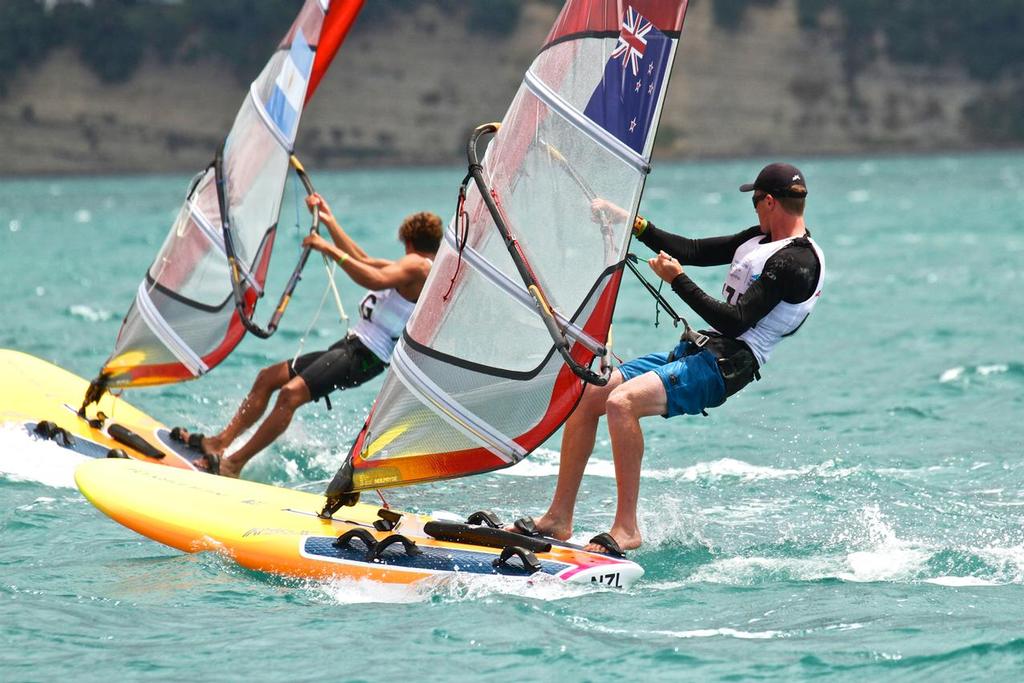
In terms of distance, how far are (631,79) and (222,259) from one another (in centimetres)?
390

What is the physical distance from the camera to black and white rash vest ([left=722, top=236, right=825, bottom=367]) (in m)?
6.58

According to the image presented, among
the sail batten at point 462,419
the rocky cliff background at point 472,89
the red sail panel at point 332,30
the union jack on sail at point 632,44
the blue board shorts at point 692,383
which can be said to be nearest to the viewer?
the union jack on sail at point 632,44

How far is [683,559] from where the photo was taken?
6883 millimetres

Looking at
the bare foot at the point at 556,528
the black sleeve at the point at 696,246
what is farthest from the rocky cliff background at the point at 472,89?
the bare foot at the point at 556,528

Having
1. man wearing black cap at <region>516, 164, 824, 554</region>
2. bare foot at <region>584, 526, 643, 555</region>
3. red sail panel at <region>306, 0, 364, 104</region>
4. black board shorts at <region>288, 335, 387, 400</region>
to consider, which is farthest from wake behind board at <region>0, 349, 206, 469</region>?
bare foot at <region>584, 526, 643, 555</region>

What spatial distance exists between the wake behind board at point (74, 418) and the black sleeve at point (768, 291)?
12.1 ft

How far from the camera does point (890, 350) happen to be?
14555 mm

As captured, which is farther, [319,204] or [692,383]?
[319,204]

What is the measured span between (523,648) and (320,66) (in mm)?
4628

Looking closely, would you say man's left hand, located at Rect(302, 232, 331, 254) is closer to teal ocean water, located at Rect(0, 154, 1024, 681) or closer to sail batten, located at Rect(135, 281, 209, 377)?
teal ocean water, located at Rect(0, 154, 1024, 681)

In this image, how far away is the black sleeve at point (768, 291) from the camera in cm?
643

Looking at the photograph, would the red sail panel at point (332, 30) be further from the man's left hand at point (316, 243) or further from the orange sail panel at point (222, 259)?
the man's left hand at point (316, 243)

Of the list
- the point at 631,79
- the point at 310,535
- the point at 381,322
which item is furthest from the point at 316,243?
the point at 631,79

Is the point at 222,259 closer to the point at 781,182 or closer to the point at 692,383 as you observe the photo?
the point at 692,383
